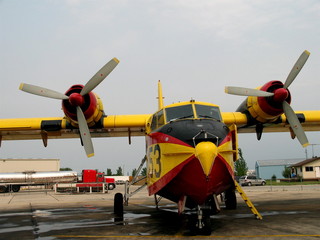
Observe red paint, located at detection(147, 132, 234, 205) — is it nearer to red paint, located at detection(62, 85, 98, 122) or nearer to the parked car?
red paint, located at detection(62, 85, 98, 122)

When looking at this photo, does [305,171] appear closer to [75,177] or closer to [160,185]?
[75,177]

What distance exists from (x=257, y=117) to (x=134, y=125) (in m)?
4.77

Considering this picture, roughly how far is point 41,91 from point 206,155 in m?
7.24

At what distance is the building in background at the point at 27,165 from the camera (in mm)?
51594

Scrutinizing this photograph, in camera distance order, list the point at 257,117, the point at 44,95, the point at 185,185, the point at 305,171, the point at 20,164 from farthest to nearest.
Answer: the point at 305,171
the point at 20,164
the point at 257,117
the point at 44,95
the point at 185,185

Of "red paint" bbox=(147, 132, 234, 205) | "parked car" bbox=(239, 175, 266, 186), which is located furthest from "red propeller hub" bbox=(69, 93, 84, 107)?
"parked car" bbox=(239, 175, 266, 186)

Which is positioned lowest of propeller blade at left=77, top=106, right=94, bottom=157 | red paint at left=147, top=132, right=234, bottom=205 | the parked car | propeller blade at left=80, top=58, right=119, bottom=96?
the parked car

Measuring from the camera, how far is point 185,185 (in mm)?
7094

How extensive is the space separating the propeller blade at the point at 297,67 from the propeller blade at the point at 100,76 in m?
6.28

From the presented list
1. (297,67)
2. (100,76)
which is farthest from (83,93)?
(297,67)

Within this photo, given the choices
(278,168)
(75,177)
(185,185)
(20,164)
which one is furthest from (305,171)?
(185,185)

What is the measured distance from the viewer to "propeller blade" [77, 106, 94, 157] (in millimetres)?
10703

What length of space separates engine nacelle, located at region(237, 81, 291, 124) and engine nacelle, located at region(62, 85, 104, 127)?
231 inches

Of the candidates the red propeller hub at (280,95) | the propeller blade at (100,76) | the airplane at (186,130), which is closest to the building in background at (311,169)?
the airplane at (186,130)
